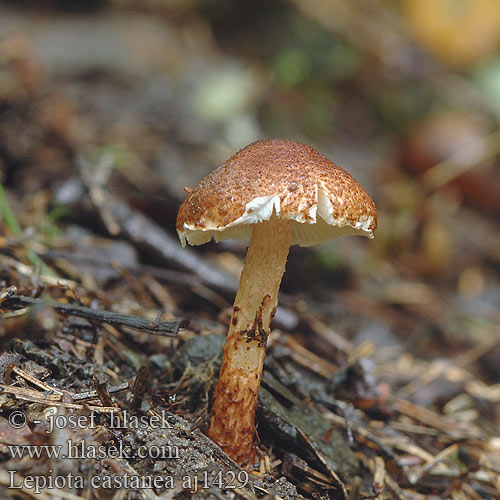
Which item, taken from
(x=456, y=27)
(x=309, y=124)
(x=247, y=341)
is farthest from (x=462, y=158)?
(x=247, y=341)

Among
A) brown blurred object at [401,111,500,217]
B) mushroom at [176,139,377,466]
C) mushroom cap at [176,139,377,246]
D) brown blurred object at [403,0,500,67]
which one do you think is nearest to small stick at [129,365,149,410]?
mushroom at [176,139,377,466]

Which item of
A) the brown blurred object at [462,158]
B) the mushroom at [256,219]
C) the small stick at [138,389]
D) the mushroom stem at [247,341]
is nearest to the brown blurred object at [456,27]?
the brown blurred object at [462,158]

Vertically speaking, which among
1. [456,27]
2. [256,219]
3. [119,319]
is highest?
[456,27]

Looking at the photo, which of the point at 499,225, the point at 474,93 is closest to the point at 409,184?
the point at 499,225

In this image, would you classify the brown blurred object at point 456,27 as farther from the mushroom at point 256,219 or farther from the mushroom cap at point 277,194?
the mushroom cap at point 277,194

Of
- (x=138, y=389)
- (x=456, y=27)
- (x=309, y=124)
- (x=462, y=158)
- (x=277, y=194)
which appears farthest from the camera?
(x=456, y=27)

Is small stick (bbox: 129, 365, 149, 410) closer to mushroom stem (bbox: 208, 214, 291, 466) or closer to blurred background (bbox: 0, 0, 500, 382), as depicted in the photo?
mushroom stem (bbox: 208, 214, 291, 466)

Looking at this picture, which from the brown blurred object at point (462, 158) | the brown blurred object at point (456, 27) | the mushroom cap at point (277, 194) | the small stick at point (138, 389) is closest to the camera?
the mushroom cap at point (277, 194)

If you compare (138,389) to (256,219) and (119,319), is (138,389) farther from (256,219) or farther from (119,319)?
(256,219)
